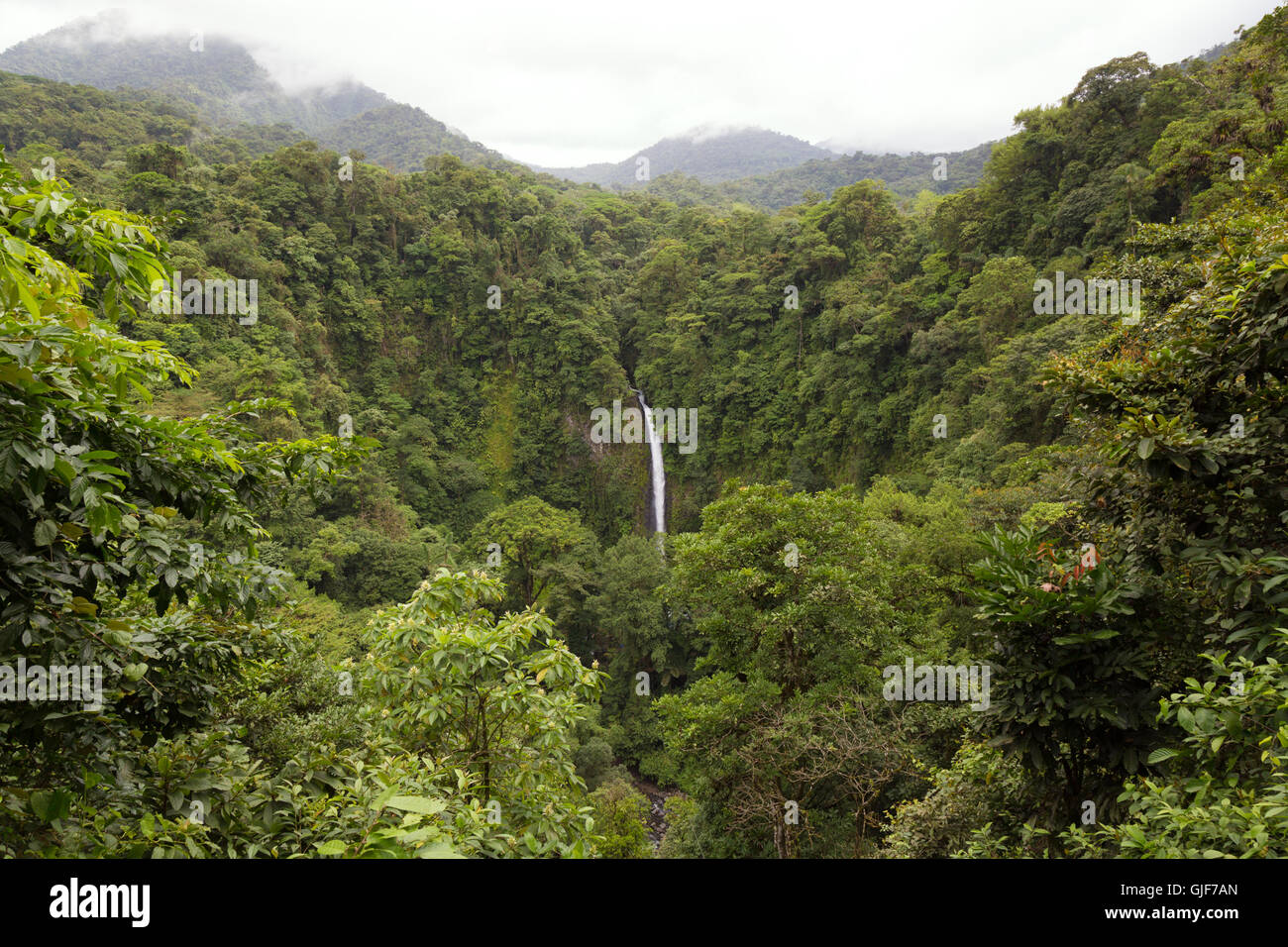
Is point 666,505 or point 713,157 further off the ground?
point 713,157

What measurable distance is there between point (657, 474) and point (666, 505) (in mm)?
1516

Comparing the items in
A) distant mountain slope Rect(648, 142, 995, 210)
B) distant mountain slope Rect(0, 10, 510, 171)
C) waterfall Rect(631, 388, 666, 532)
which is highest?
distant mountain slope Rect(0, 10, 510, 171)

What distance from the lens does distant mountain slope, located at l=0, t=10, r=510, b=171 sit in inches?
2498

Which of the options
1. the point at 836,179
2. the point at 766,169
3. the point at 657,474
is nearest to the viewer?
the point at 657,474

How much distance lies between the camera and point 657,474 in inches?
1158

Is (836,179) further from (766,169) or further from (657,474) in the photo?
(766,169)

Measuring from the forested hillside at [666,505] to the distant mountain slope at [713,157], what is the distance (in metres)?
81.9

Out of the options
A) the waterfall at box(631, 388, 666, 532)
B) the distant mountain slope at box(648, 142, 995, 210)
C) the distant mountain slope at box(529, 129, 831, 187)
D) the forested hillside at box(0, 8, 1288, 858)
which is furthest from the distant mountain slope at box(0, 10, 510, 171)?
the waterfall at box(631, 388, 666, 532)

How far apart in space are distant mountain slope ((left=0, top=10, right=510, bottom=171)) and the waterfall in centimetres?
4259

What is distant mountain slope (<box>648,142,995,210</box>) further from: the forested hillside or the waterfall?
the waterfall

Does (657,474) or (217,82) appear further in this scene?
(217,82)

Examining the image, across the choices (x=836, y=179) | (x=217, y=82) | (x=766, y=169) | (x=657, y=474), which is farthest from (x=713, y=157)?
(x=657, y=474)

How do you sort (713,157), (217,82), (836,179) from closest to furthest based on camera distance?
(836,179)
(217,82)
(713,157)
